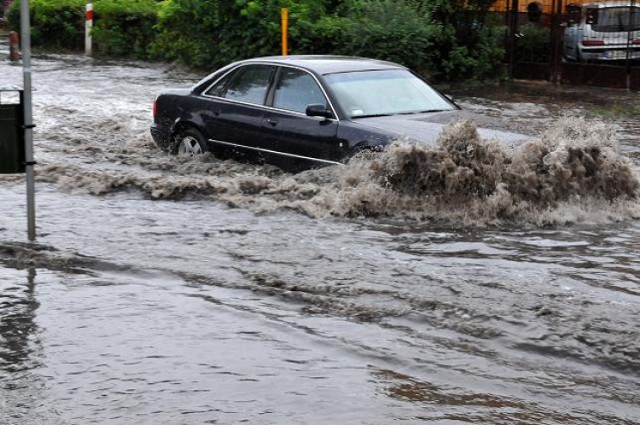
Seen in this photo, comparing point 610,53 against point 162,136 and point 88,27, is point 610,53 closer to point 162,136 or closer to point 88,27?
point 162,136

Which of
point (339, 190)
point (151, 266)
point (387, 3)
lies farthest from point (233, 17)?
point (151, 266)

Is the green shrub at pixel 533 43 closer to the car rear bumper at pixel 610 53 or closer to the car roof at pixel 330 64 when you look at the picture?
the car rear bumper at pixel 610 53

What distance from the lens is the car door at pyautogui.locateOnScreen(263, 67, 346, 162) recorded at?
1103cm

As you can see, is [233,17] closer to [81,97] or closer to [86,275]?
[81,97]

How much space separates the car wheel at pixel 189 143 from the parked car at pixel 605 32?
36.8 ft

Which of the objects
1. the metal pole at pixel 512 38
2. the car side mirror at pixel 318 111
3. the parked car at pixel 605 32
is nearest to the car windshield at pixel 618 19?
the parked car at pixel 605 32

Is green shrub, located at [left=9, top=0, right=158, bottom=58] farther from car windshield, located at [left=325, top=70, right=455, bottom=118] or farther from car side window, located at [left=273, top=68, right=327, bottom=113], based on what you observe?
car windshield, located at [left=325, top=70, right=455, bottom=118]

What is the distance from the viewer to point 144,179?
12008mm

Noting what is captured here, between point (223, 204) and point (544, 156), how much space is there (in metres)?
3.11

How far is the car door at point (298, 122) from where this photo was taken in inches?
434

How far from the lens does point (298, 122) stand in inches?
448

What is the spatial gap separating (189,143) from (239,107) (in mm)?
1011

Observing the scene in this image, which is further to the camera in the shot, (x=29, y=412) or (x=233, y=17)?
(x=233, y=17)

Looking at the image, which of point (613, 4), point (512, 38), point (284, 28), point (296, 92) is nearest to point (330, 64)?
point (296, 92)
